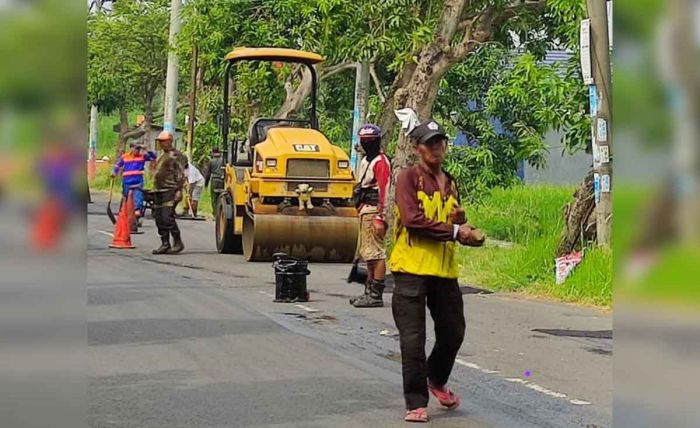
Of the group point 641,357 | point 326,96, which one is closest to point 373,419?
point 641,357

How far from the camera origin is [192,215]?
27.2m

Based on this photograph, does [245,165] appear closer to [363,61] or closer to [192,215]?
[363,61]

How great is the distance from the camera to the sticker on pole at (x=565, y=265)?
1270cm

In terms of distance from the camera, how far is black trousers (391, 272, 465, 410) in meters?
6.70

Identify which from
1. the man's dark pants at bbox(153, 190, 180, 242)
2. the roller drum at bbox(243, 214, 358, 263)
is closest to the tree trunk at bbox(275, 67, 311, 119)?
the man's dark pants at bbox(153, 190, 180, 242)

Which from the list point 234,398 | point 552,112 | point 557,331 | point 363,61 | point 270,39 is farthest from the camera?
point 270,39

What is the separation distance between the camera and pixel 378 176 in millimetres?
10938

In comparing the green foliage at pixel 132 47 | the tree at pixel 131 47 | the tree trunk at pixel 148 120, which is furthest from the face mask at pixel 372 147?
the tree trunk at pixel 148 120

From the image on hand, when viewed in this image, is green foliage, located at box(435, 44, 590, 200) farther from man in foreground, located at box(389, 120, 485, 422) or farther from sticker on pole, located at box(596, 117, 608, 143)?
man in foreground, located at box(389, 120, 485, 422)

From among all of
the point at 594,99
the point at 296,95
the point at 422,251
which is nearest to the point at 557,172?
the point at 296,95

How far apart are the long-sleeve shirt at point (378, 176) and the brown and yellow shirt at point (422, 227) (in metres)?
4.05

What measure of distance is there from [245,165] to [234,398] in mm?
10423

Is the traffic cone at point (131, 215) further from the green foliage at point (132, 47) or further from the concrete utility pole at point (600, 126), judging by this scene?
the green foliage at point (132, 47)

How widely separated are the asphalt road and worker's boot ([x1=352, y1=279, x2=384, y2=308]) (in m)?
0.21
